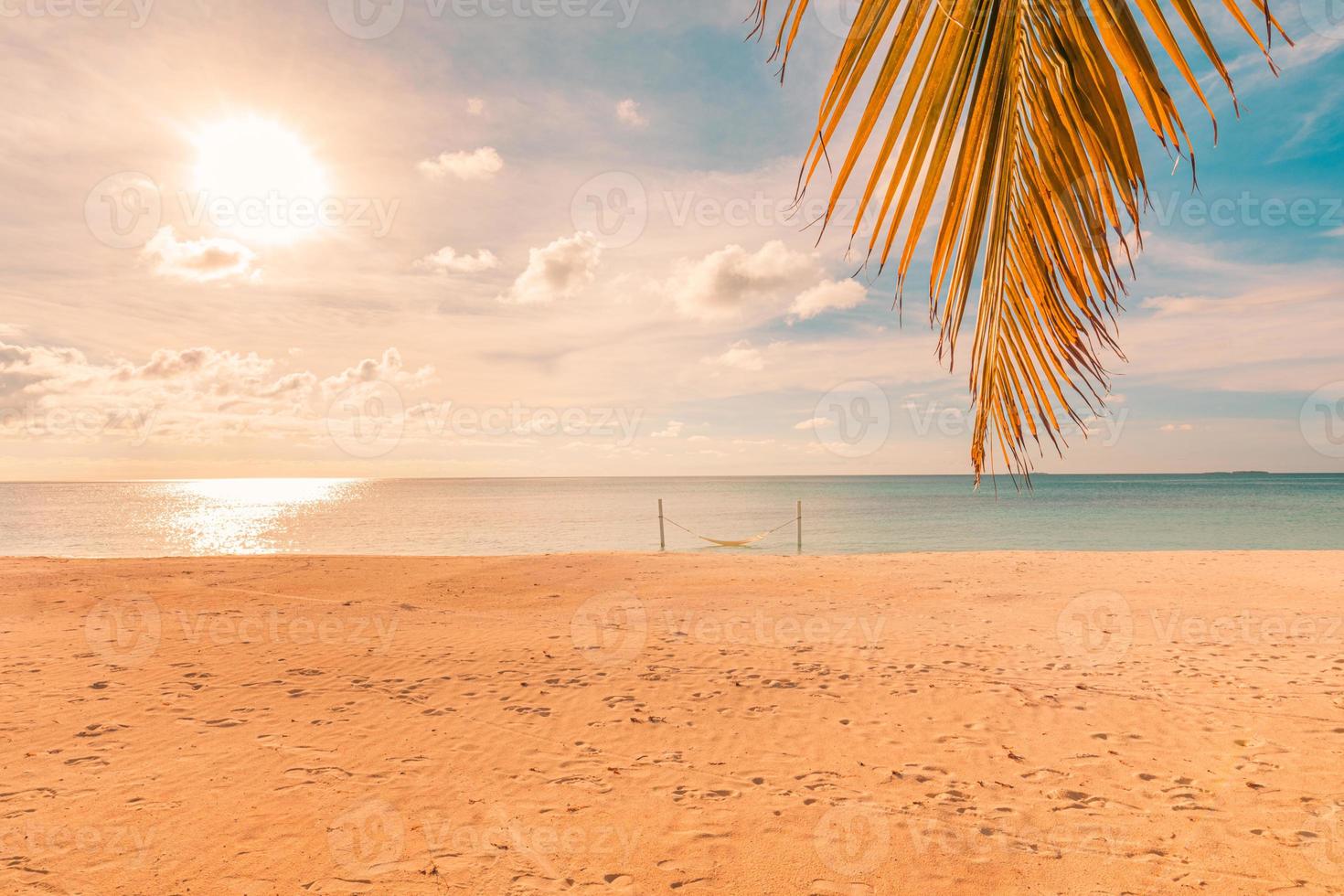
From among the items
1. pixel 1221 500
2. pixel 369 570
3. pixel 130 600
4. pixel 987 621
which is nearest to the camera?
pixel 987 621

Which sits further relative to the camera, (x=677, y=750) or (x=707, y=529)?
(x=707, y=529)

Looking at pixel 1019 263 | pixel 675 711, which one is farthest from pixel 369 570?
pixel 1019 263

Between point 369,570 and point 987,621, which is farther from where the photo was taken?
point 369,570

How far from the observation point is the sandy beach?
13.7 ft

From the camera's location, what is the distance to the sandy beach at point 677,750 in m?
4.18

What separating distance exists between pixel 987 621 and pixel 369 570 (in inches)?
555

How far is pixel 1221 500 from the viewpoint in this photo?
216 ft

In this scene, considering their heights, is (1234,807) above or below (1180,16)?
below

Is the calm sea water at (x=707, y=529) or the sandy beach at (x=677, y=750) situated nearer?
the sandy beach at (x=677, y=750)

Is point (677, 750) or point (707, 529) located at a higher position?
point (677, 750)

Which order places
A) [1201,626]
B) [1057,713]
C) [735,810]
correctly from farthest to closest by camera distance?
1. [1201,626]
2. [1057,713]
3. [735,810]

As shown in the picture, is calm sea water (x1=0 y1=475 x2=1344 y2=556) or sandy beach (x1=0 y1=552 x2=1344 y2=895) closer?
sandy beach (x1=0 y1=552 x2=1344 y2=895)

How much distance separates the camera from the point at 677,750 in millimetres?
5930

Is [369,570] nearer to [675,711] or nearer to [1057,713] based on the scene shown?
[675,711]
